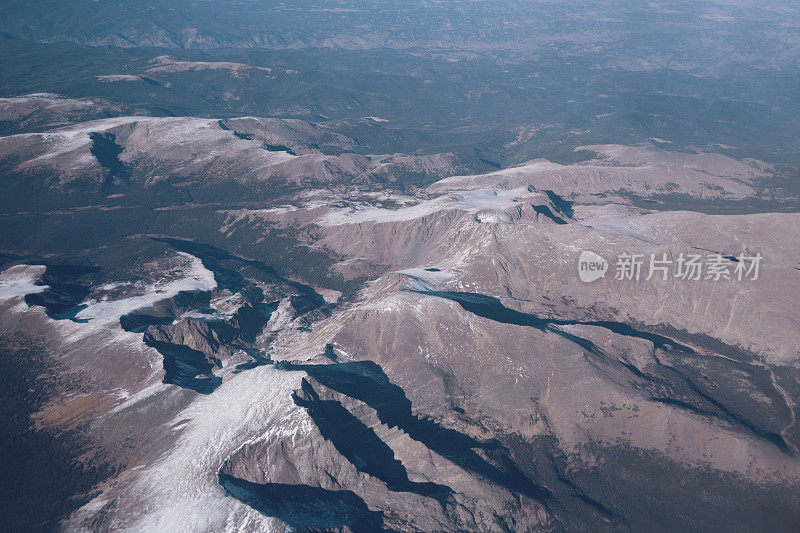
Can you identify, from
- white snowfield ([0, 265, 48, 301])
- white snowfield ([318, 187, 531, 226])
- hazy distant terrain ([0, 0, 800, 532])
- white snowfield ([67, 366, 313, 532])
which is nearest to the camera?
white snowfield ([67, 366, 313, 532])

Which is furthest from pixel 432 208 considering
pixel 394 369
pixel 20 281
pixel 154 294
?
pixel 20 281

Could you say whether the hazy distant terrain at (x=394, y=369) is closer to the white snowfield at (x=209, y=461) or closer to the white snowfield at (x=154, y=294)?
the white snowfield at (x=209, y=461)

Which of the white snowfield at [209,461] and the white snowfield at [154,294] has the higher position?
the white snowfield at [209,461]

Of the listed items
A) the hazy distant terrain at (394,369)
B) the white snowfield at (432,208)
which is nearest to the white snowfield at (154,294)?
the hazy distant terrain at (394,369)

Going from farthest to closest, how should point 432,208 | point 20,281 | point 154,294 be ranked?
point 432,208 < point 154,294 < point 20,281

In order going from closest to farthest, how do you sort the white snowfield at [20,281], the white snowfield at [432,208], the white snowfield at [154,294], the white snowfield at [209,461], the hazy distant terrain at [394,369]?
the white snowfield at [209,461]
the hazy distant terrain at [394,369]
the white snowfield at [154,294]
the white snowfield at [20,281]
the white snowfield at [432,208]

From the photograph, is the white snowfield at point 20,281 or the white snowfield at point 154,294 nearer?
the white snowfield at point 154,294

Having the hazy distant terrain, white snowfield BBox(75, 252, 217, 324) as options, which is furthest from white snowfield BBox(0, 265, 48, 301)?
white snowfield BBox(75, 252, 217, 324)

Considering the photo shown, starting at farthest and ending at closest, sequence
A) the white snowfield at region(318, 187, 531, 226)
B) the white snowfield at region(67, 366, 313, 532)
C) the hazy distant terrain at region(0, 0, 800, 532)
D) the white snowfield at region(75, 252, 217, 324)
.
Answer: the white snowfield at region(318, 187, 531, 226) < the white snowfield at region(75, 252, 217, 324) < the hazy distant terrain at region(0, 0, 800, 532) < the white snowfield at region(67, 366, 313, 532)

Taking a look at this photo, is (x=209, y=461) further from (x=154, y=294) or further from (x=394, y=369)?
(x=154, y=294)

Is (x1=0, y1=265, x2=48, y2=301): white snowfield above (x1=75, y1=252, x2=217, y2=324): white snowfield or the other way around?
above

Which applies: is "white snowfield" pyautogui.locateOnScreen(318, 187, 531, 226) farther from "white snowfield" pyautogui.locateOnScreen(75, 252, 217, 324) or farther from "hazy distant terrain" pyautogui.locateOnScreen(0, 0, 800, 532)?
"white snowfield" pyautogui.locateOnScreen(75, 252, 217, 324)

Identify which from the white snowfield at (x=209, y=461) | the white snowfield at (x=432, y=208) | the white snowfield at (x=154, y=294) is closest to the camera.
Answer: the white snowfield at (x=209, y=461)
